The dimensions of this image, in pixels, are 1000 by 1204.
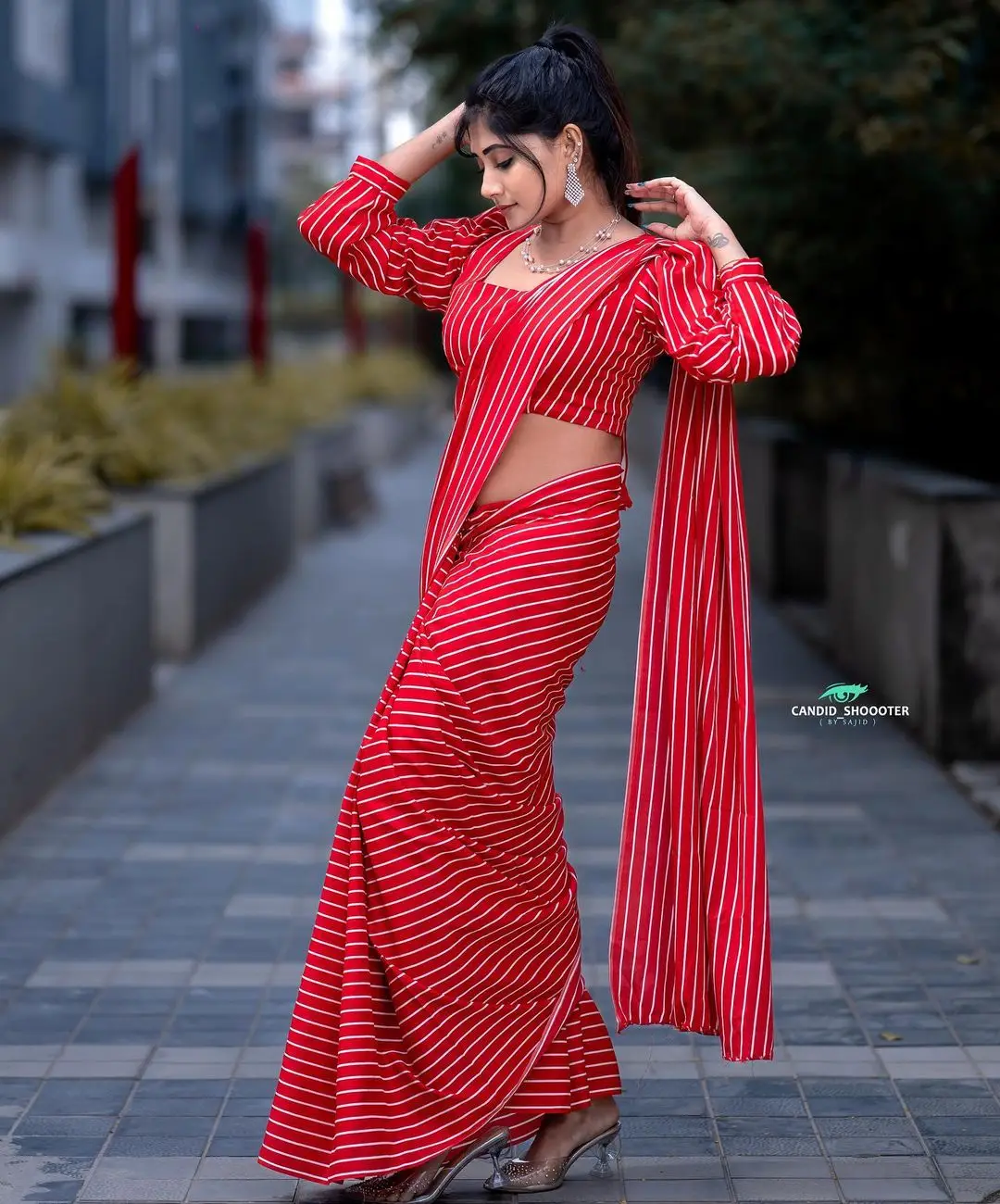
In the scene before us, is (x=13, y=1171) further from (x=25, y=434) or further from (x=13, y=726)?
(x=25, y=434)

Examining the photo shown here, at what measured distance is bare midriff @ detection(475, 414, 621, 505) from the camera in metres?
3.80

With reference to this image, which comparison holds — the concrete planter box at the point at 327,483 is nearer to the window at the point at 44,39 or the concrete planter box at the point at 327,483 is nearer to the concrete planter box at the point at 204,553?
the concrete planter box at the point at 204,553

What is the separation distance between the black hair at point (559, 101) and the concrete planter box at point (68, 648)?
150 inches

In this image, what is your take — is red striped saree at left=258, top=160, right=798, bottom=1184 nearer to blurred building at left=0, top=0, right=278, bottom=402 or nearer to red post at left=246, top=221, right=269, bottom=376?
red post at left=246, top=221, right=269, bottom=376

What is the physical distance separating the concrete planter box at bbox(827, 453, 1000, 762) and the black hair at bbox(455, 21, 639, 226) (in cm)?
458

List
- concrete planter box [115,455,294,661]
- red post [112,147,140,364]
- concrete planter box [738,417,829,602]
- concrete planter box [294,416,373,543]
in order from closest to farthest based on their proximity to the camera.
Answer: concrete planter box [115,455,294,661] < red post [112,147,140,364] < concrete planter box [738,417,829,602] < concrete planter box [294,416,373,543]

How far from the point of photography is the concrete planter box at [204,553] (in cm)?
1138

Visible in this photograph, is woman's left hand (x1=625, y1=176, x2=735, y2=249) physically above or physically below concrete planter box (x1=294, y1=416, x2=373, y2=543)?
above

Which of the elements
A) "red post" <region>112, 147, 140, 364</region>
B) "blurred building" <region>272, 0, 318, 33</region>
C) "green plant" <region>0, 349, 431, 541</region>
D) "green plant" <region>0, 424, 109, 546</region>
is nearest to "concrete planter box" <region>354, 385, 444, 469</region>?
"green plant" <region>0, 349, 431, 541</region>

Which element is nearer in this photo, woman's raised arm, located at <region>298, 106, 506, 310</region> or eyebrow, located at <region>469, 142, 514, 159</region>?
eyebrow, located at <region>469, 142, 514, 159</region>

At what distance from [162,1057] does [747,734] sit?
1700 mm

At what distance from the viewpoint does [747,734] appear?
3.95m

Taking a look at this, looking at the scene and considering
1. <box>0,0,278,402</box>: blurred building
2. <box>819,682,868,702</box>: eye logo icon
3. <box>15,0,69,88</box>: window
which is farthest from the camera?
<box>15,0,69,88</box>: window

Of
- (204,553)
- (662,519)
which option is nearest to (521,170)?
(662,519)
